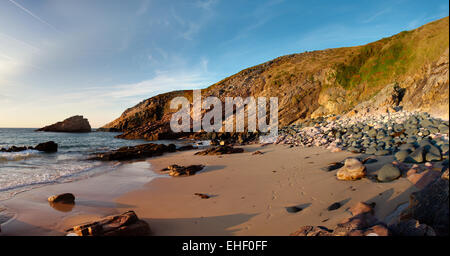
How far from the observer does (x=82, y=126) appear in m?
66.9

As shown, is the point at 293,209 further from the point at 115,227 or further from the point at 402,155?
the point at 402,155

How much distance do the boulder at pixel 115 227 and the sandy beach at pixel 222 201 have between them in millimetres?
353

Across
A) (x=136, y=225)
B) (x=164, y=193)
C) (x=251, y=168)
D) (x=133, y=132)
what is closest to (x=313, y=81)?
(x=251, y=168)

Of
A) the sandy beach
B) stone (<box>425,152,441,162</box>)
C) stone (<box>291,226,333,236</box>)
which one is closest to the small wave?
the sandy beach

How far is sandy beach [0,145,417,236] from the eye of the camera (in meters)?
3.64

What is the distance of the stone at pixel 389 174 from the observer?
4.32m

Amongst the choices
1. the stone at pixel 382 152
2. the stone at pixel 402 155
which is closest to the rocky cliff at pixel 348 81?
the stone at pixel 382 152

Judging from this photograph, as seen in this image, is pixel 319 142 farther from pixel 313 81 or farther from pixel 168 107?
pixel 168 107

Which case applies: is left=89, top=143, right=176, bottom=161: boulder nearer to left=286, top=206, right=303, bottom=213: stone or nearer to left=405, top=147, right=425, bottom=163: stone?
left=286, top=206, right=303, bottom=213: stone

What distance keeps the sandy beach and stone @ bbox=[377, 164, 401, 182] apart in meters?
0.14

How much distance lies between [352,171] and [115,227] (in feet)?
17.6

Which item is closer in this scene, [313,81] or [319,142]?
[319,142]
